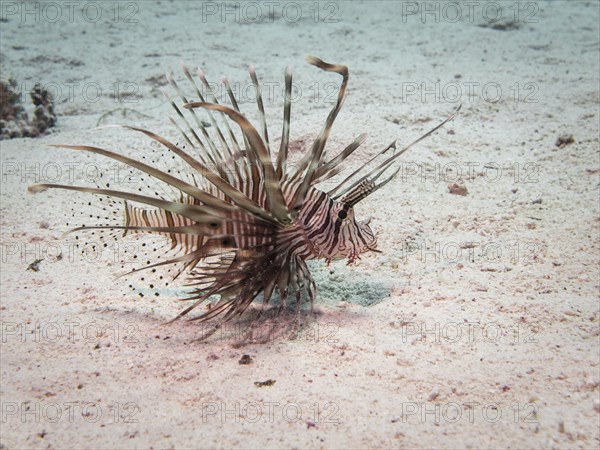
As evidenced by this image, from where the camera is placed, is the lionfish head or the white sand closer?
the white sand

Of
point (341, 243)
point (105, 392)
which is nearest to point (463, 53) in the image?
point (341, 243)

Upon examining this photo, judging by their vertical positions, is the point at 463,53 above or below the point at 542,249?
above

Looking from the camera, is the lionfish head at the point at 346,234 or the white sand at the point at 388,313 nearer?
the white sand at the point at 388,313

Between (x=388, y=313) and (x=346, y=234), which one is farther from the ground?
(x=346, y=234)

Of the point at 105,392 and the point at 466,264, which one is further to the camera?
the point at 466,264

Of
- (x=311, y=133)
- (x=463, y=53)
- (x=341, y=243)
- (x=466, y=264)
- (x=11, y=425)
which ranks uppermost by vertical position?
(x=463, y=53)

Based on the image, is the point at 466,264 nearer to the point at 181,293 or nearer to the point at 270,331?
the point at 270,331

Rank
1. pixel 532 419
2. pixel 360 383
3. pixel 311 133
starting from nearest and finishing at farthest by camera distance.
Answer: pixel 532 419 < pixel 360 383 < pixel 311 133

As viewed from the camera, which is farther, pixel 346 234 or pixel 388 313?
pixel 388 313
